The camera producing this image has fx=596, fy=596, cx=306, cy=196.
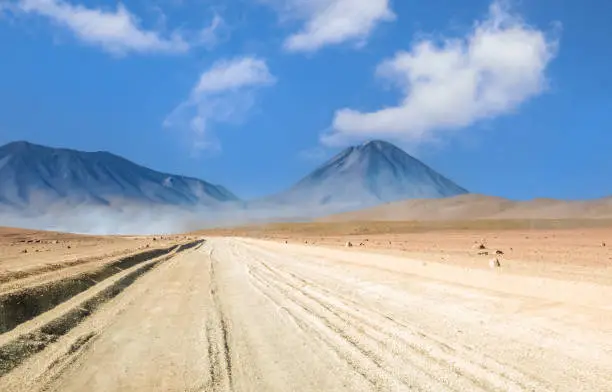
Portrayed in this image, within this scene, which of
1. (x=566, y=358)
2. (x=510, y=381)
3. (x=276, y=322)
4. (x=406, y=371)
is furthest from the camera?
(x=276, y=322)

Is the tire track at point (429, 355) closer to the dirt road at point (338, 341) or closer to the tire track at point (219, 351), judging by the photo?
the dirt road at point (338, 341)

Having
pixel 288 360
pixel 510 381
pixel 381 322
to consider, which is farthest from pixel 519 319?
pixel 288 360

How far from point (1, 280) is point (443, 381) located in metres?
15.6

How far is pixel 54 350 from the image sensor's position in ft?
30.5

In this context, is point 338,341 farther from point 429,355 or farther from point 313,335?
point 429,355

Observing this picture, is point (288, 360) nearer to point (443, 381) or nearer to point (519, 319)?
point (443, 381)

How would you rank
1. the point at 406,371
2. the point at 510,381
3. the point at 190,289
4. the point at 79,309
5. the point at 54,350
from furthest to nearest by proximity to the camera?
the point at 190,289
the point at 79,309
the point at 54,350
the point at 406,371
the point at 510,381

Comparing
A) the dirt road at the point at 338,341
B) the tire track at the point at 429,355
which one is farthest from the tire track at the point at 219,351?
the tire track at the point at 429,355

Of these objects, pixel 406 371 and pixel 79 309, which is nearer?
pixel 406 371

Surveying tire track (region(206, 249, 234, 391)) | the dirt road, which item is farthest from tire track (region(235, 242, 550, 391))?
tire track (region(206, 249, 234, 391))

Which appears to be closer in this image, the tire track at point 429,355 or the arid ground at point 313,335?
the tire track at point 429,355

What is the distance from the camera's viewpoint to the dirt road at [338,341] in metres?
7.44

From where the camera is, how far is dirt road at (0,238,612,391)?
7.44 meters

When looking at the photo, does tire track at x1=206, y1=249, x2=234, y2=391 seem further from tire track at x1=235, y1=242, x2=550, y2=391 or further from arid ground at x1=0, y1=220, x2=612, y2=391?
tire track at x1=235, y1=242, x2=550, y2=391
